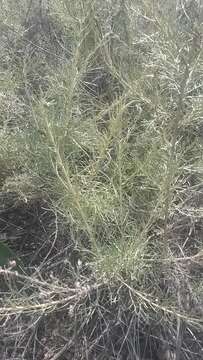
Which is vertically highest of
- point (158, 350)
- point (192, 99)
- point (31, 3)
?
point (31, 3)

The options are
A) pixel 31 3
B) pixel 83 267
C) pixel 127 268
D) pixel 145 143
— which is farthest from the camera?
pixel 31 3

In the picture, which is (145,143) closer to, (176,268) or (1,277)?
(176,268)

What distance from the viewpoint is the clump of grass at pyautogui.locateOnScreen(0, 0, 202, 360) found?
4.15 feet

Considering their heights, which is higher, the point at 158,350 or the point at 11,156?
the point at 11,156

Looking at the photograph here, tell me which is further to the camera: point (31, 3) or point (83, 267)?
point (31, 3)

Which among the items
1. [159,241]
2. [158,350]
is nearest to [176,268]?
[159,241]

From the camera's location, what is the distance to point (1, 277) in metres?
1.41

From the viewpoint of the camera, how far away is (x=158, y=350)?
4.27ft

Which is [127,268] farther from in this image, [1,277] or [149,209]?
[1,277]

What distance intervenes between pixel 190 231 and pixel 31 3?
1.00 meters

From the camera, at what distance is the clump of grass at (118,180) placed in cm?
126

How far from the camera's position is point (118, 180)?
4.71 ft

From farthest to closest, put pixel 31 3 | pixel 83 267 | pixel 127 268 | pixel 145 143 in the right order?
pixel 31 3 → pixel 145 143 → pixel 83 267 → pixel 127 268

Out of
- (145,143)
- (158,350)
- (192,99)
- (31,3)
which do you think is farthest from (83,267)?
(31,3)
